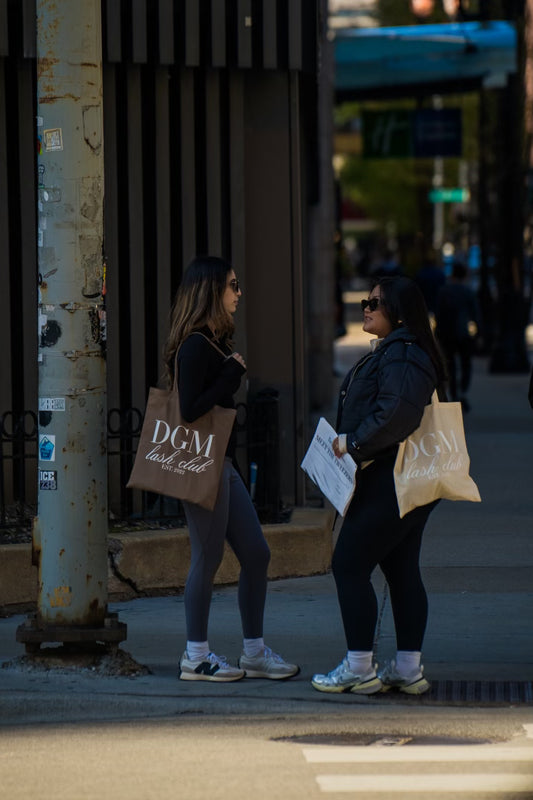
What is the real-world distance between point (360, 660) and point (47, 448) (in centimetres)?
159

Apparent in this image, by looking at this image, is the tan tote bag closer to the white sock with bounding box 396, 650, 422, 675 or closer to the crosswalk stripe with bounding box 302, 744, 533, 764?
the white sock with bounding box 396, 650, 422, 675

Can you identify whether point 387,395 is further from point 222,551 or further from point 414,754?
point 414,754

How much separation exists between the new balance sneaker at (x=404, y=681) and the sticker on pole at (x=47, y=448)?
1.67 metres

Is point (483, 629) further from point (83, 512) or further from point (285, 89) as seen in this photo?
point (285, 89)

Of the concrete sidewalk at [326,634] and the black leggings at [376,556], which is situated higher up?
the black leggings at [376,556]

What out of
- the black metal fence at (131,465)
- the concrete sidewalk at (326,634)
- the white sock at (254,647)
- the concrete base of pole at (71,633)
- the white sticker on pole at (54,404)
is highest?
the white sticker on pole at (54,404)

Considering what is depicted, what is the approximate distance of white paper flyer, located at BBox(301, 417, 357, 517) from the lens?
19.6ft

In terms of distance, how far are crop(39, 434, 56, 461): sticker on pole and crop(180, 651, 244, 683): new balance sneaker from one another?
3.43 ft

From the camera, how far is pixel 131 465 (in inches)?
350

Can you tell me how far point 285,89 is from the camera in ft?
30.6

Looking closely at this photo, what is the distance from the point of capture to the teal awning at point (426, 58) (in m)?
18.7

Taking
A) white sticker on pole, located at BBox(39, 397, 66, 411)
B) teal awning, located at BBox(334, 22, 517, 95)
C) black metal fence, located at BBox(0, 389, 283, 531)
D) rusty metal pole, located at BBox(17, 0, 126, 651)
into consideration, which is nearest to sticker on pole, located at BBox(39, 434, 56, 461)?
rusty metal pole, located at BBox(17, 0, 126, 651)

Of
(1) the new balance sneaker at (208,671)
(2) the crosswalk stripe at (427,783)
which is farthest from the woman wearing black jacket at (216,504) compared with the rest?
(2) the crosswalk stripe at (427,783)

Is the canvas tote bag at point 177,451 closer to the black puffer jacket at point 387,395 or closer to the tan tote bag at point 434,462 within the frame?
the black puffer jacket at point 387,395
